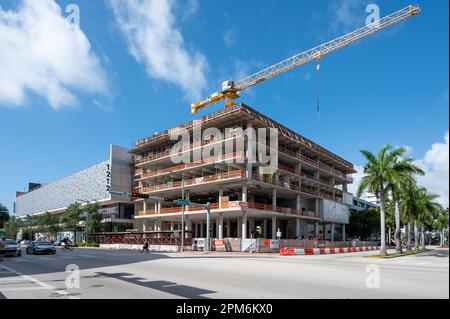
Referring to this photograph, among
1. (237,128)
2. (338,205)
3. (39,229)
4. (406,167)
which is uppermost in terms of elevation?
(237,128)

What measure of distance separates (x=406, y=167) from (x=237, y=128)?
21.2m

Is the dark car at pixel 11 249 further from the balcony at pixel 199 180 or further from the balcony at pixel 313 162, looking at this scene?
the balcony at pixel 313 162

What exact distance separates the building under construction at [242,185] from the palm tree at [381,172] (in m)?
12.7

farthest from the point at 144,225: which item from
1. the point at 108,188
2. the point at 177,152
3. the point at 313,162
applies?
the point at 313,162

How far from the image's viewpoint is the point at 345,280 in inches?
546

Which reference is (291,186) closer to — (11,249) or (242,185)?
(242,185)

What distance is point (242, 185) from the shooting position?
2034 inches

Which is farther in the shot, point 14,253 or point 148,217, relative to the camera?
point 148,217

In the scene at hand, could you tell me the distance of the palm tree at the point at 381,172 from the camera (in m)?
38.4

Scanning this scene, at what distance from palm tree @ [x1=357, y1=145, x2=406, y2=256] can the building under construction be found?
12665 millimetres

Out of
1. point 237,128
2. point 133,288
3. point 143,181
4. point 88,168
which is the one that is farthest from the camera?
point 88,168
